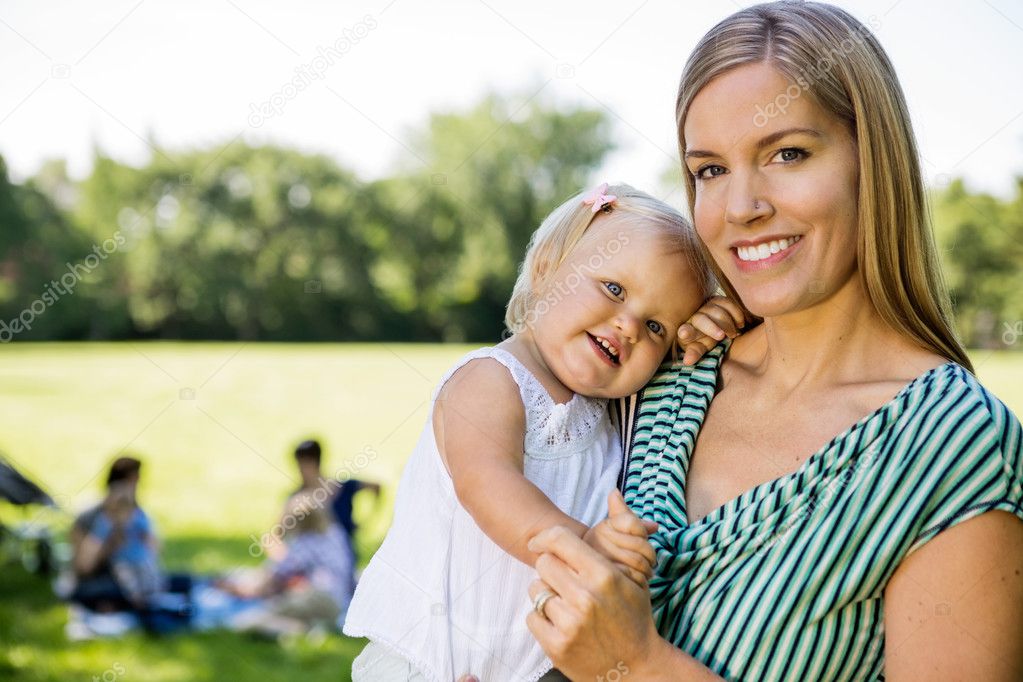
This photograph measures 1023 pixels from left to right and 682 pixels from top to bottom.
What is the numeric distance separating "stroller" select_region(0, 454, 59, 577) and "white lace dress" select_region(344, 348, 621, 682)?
19.3ft

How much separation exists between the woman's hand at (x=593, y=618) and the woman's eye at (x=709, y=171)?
29.1 inches

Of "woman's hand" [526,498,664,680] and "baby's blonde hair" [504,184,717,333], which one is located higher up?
"baby's blonde hair" [504,184,717,333]

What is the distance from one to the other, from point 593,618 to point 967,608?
22.3 inches

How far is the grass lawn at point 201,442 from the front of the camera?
570 centimetres

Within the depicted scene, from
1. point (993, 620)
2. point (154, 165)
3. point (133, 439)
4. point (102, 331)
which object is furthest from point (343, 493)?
point (154, 165)

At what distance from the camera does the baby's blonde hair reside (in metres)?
2.13

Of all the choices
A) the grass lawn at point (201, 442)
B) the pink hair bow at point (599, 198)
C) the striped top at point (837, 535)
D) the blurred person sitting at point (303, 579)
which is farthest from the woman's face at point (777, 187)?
the blurred person sitting at point (303, 579)

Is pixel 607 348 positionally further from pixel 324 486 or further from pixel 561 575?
pixel 324 486

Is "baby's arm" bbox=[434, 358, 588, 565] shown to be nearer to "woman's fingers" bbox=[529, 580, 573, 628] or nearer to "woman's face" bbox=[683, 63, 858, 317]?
"woman's fingers" bbox=[529, 580, 573, 628]

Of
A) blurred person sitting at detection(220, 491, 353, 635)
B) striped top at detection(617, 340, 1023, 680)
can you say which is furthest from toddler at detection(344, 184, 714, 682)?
blurred person sitting at detection(220, 491, 353, 635)

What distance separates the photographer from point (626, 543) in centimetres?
158

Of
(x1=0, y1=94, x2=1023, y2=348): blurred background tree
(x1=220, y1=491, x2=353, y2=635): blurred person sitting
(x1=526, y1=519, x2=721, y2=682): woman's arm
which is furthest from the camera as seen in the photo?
(x1=0, y1=94, x2=1023, y2=348): blurred background tree

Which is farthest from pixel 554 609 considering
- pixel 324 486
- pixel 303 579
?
pixel 324 486

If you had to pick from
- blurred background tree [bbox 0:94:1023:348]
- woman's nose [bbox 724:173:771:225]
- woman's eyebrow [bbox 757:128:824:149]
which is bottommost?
woman's nose [bbox 724:173:771:225]
